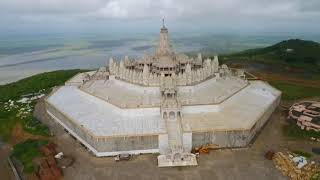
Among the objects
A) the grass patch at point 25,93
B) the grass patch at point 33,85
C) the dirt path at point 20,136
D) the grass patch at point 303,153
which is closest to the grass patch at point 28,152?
the dirt path at point 20,136

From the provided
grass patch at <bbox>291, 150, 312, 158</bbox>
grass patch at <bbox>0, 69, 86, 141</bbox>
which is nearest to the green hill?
grass patch at <bbox>0, 69, 86, 141</bbox>

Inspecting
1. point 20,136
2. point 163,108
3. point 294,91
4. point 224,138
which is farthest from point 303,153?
point 20,136

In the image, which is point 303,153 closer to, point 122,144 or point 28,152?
point 122,144

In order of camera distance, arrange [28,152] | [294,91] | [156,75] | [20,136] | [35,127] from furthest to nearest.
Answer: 1. [294,91]
2. [156,75]
3. [35,127]
4. [20,136]
5. [28,152]

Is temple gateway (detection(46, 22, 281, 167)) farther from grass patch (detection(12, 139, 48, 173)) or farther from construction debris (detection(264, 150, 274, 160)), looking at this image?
grass patch (detection(12, 139, 48, 173))

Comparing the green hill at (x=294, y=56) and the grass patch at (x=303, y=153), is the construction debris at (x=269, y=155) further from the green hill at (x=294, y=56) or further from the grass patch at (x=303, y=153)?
the green hill at (x=294, y=56)
